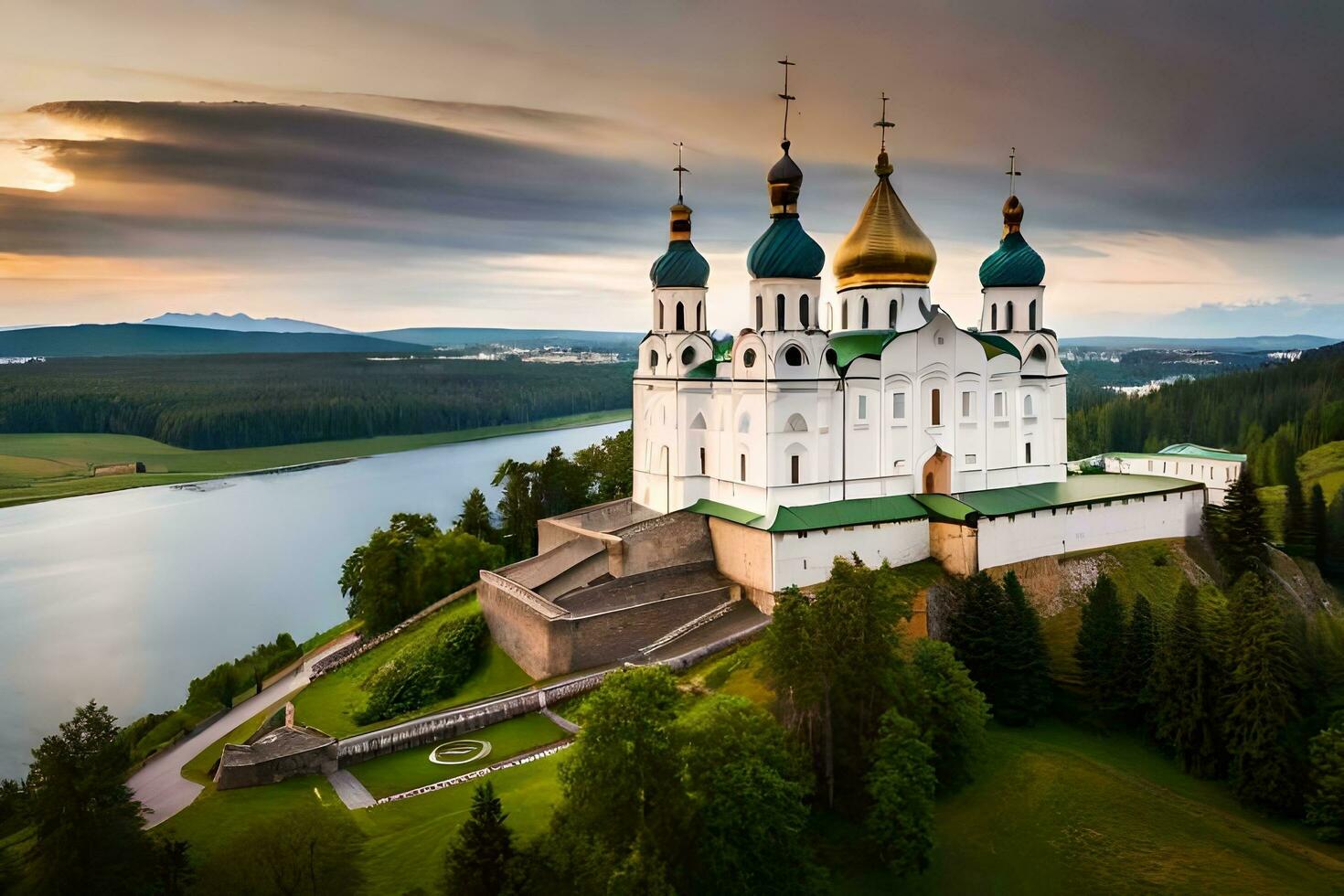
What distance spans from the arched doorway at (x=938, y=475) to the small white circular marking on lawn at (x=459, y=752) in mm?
12777

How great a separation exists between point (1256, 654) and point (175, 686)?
27619 mm

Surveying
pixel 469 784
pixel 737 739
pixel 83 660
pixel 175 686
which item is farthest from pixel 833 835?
pixel 83 660

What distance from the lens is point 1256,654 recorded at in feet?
55.6

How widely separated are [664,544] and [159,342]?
9221 centimetres

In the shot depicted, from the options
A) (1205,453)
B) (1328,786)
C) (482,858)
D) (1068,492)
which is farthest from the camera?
(1205,453)

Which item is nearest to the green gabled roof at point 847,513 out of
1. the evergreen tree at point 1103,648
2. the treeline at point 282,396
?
the evergreen tree at point 1103,648

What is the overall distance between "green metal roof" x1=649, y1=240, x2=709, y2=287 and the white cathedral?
0.11 ft

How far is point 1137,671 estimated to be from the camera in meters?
18.6

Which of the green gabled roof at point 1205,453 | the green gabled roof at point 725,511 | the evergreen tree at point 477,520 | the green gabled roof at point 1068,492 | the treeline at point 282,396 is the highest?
the treeline at point 282,396

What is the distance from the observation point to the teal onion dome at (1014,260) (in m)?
25.6

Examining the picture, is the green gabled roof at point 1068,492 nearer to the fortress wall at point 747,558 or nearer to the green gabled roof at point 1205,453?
the fortress wall at point 747,558

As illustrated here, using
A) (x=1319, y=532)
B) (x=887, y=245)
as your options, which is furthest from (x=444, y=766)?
(x=1319, y=532)

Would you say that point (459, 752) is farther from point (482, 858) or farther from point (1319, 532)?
point (1319, 532)

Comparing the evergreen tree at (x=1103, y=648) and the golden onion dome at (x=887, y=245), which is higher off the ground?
the golden onion dome at (x=887, y=245)
